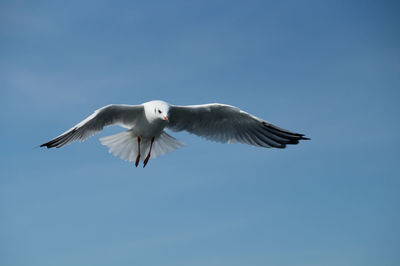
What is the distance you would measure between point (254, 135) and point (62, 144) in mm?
3231

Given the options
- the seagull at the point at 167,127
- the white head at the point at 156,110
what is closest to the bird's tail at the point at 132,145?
the seagull at the point at 167,127

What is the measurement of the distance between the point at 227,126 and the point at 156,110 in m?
1.45

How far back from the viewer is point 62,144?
6.56m

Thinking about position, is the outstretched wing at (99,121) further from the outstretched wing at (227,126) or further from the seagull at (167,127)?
the outstretched wing at (227,126)

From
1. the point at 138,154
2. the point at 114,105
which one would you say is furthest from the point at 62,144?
the point at 138,154

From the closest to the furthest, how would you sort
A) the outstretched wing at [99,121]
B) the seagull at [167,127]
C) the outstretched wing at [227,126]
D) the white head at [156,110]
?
the outstretched wing at [99,121], the white head at [156,110], the seagull at [167,127], the outstretched wing at [227,126]

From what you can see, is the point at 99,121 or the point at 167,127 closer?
the point at 99,121

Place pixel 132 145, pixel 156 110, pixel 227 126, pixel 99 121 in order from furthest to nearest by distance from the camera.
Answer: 1. pixel 132 145
2. pixel 227 126
3. pixel 99 121
4. pixel 156 110

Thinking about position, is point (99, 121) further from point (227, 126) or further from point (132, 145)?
point (227, 126)

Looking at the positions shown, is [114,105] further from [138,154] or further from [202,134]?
[202,134]

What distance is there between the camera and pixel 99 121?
6.98 meters

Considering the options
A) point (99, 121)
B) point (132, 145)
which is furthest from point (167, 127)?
point (99, 121)

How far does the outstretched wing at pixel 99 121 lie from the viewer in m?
6.57
